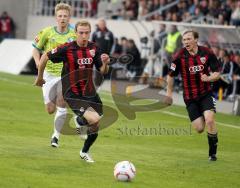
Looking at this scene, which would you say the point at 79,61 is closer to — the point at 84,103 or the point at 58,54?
the point at 58,54

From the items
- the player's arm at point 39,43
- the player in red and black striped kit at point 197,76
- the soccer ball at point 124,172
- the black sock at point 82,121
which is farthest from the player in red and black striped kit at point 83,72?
the player's arm at point 39,43

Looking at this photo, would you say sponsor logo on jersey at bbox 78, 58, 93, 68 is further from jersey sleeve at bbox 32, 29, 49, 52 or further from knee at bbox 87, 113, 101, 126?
jersey sleeve at bbox 32, 29, 49, 52

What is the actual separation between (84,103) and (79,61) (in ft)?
2.30

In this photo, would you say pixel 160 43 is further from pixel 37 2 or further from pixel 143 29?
pixel 37 2

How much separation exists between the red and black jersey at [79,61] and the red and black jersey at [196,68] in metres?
1.97

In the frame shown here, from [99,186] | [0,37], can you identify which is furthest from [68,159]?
[0,37]

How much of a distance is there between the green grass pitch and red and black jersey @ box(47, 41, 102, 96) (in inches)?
46.7

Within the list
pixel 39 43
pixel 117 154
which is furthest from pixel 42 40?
pixel 117 154

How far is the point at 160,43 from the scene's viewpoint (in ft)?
106

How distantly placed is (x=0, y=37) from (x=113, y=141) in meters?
26.7

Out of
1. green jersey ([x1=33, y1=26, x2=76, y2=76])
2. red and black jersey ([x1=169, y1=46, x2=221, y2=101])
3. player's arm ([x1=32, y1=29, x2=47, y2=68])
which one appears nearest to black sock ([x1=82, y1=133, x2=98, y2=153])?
red and black jersey ([x1=169, y1=46, x2=221, y2=101])

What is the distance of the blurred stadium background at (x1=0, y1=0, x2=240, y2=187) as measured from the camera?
12.9 metres

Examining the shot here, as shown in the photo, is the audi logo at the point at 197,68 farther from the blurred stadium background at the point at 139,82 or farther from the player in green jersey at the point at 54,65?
the player in green jersey at the point at 54,65

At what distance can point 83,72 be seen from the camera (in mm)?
13891
